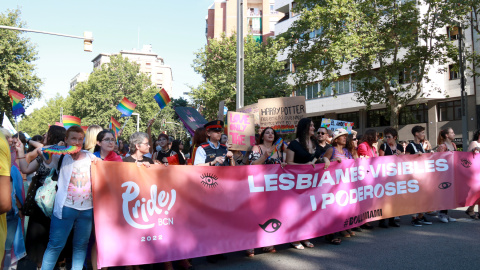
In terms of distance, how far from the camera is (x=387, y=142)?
8.00 meters

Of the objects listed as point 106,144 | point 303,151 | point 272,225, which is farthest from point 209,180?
point 303,151

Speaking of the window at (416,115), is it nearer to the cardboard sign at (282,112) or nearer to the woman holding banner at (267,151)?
Answer: the cardboard sign at (282,112)

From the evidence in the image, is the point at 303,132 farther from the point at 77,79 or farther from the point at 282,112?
the point at 77,79

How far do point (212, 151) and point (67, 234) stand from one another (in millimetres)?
2267

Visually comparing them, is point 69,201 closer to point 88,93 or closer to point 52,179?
point 52,179

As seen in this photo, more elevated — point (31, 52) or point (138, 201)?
point (31, 52)

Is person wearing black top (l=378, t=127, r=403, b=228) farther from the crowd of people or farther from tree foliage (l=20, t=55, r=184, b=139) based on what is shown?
tree foliage (l=20, t=55, r=184, b=139)

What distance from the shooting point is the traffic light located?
14.8 m

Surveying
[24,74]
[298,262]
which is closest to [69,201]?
[298,262]

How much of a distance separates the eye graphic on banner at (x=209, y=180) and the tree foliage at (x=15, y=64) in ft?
89.8

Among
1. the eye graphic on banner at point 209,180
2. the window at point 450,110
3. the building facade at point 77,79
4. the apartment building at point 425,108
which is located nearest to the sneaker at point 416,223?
the eye graphic on banner at point 209,180

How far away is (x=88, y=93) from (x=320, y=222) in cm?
5529

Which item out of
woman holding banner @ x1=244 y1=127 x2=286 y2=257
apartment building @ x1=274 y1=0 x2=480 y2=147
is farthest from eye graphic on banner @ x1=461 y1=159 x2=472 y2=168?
apartment building @ x1=274 y1=0 x2=480 y2=147

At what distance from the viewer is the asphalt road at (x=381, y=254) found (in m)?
5.18
